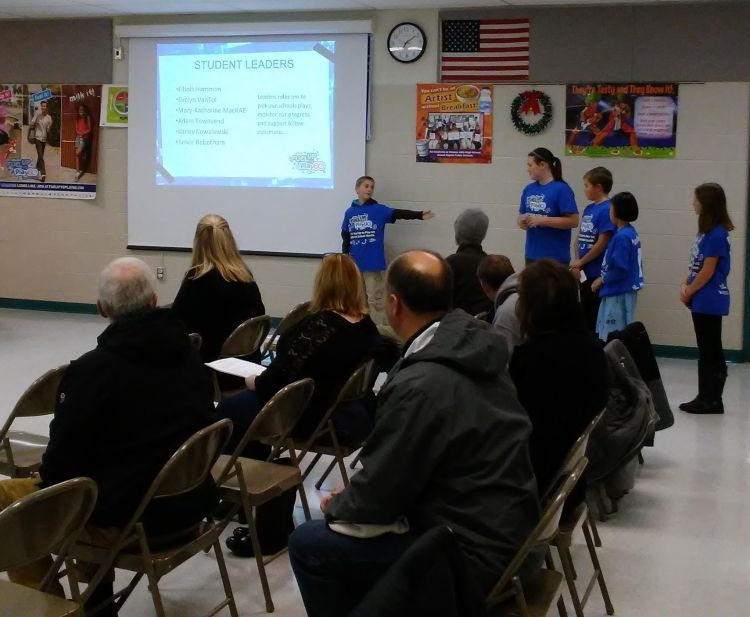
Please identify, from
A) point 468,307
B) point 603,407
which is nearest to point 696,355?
point 468,307

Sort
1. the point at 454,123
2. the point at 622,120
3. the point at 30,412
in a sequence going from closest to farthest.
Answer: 1. the point at 30,412
2. the point at 622,120
3. the point at 454,123

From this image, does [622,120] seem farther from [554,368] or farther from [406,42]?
[554,368]

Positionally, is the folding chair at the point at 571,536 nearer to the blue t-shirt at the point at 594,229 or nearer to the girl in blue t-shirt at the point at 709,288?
the girl in blue t-shirt at the point at 709,288

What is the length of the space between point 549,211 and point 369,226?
1624 mm

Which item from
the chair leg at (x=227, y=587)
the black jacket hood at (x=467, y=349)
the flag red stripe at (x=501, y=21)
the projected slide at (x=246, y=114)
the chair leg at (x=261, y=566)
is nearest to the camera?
→ the black jacket hood at (x=467, y=349)

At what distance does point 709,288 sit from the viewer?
5.40m

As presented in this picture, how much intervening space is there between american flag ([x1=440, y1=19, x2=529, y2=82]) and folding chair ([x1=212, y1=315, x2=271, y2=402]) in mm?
3811

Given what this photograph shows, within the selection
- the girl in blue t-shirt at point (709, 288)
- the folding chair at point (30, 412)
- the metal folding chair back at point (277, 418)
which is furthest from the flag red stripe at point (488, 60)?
the folding chair at point (30, 412)

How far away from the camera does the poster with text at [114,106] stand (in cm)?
847

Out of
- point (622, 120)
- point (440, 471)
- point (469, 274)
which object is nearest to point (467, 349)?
point (440, 471)

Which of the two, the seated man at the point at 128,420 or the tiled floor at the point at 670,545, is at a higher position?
the seated man at the point at 128,420

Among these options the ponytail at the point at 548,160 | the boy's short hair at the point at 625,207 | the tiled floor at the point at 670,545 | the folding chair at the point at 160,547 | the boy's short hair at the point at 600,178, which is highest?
the ponytail at the point at 548,160

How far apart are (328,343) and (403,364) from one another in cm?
128

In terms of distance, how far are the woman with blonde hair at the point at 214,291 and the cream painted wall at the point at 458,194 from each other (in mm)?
3537
